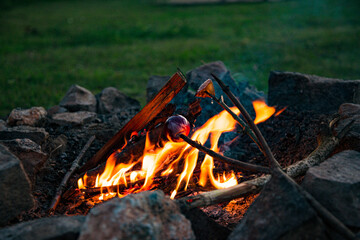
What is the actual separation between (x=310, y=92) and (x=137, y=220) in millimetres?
2849

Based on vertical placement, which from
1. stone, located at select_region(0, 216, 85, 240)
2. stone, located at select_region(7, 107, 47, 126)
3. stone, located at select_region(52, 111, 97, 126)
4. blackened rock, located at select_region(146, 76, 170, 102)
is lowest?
stone, located at select_region(52, 111, 97, 126)

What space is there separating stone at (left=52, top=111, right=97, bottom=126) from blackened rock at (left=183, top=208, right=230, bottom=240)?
2204mm

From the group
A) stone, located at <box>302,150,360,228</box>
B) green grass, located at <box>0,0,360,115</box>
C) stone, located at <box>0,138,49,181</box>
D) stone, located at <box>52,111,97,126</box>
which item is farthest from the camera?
green grass, located at <box>0,0,360,115</box>

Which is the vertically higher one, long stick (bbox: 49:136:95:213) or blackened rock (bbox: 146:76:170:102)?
blackened rock (bbox: 146:76:170:102)

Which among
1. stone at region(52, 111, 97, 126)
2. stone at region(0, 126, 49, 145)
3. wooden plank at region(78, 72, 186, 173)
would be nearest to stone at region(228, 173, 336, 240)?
wooden plank at region(78, 72, 186, 173)

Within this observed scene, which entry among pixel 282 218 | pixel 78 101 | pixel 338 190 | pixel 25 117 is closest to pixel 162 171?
pixel 282 218

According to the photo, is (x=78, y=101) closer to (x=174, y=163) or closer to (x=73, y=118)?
(x=73, y=118)

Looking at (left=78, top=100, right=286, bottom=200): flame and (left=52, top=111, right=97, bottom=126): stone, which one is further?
(left=52, top=111, right=97, bottom=126): stone

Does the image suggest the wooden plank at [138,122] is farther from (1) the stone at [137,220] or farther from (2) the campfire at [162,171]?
(1) the stone at [137,220]

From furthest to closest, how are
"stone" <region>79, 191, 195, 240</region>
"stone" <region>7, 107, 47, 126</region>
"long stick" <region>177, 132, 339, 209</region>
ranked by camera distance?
"stone" <region>7, 107, 47, 126</region> < "long stick" <region>177, 132, 339, 209</region> < "stone" <region>79, 191, 195, 240</region>

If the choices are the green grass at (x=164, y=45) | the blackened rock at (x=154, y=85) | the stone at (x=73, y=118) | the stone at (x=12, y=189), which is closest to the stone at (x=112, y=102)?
the blackened rock at (x=154, y=85)

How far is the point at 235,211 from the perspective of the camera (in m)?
2.63

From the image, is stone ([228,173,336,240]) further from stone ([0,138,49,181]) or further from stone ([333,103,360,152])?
stone ([0,138,49,181])

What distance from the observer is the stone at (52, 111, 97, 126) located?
3.78 meters
